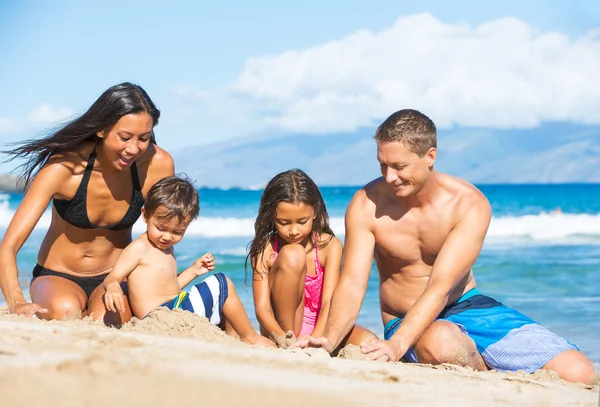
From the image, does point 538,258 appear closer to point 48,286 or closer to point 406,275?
point 406,275

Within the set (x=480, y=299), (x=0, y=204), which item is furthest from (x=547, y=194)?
(x=480, y=299)

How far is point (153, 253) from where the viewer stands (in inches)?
181

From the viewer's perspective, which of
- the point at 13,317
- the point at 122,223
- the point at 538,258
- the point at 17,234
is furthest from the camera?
the point at 538,258

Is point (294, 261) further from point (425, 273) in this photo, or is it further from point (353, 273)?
point (425, 273)

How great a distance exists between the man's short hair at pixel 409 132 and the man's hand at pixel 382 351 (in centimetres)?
111

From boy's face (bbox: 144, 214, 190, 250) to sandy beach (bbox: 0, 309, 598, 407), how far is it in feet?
3.89

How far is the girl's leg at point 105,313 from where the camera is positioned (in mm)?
4551

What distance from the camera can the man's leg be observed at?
4.14 meters

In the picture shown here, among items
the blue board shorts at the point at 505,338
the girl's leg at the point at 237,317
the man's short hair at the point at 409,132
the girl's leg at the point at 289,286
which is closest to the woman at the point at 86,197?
the girl's leg at the point at 237,317

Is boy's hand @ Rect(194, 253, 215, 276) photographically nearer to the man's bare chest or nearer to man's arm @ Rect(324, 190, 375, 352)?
man's arm @ Rect(324, 190, 375, 352)

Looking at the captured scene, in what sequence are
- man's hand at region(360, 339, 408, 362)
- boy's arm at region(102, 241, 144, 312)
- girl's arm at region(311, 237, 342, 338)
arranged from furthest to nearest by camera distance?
girl's arm at region(311, 237, 342, 338) → boy's arm at region(102, 241, 144, 312) → man's hand at region(360, 339, 408, 362)

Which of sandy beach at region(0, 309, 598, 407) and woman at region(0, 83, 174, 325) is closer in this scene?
sandy beach at region(0, 309, 598, 407)

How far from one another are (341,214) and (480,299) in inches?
1014

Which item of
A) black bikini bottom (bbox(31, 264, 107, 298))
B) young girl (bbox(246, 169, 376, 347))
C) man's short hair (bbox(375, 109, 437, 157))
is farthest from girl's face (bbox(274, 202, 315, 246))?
black bikini bottom (bbox(31, 264, 107, 298))
